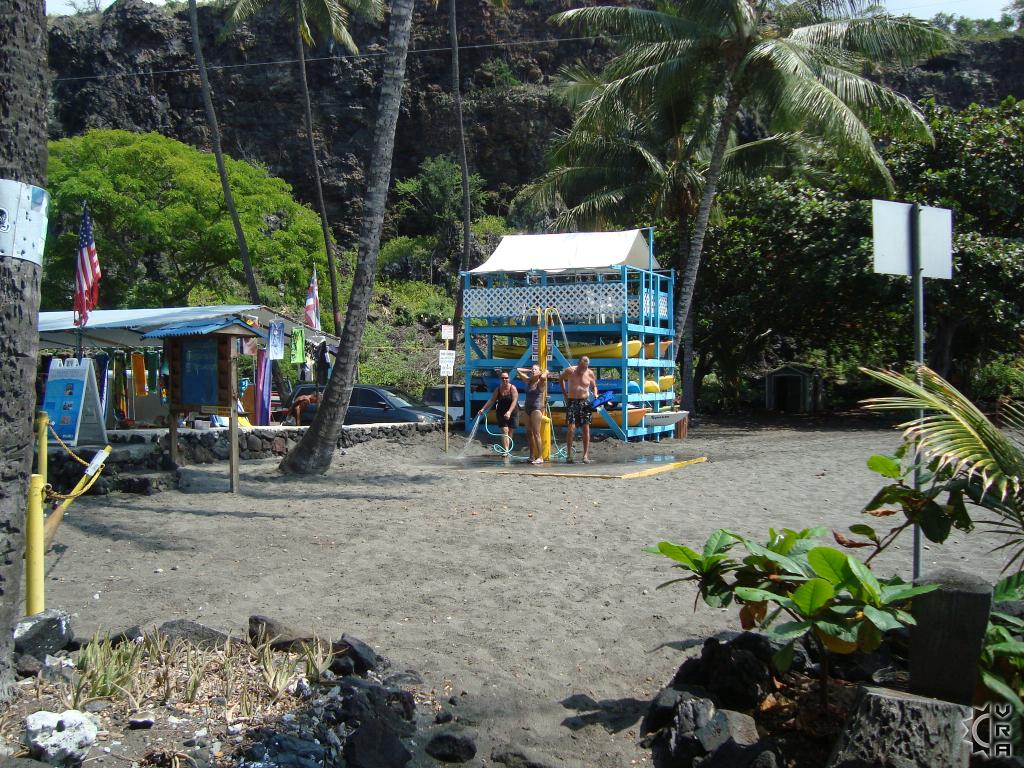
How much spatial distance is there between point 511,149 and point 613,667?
4639cm

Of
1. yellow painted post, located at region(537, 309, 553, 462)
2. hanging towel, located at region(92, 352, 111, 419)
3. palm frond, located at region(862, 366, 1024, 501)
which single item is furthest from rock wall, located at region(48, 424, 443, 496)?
palm frond, located at region(862, 366, 1024, 501)

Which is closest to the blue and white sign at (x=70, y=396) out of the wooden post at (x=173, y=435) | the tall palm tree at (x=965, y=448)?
the wooden post at (x=173, y=435)

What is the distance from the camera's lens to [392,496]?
11.3m

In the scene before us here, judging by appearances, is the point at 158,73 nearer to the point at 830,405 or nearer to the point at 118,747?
the point at 830,405

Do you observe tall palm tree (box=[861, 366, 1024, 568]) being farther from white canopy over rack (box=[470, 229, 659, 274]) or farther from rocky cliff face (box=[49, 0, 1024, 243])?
rocky cliff face (box=[49, 0, 1024, 243])

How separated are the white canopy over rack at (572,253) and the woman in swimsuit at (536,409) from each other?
4.18m

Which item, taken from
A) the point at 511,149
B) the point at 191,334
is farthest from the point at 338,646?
the point at 511,149

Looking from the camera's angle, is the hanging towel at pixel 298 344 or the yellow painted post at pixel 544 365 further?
the hanging towel at pixel 298 344

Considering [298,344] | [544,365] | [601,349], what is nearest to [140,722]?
[544,365]

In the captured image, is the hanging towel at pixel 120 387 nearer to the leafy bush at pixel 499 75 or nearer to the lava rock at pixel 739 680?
the lava rock at pixel 739 680

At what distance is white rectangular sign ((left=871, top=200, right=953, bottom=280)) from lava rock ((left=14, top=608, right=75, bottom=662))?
17.6ft

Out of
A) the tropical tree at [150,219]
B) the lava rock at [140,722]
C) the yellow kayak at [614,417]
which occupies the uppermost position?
the tropical tree at [150,219]

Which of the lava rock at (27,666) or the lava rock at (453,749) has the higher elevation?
the lava rock at (27,666)

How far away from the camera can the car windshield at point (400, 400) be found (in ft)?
62.8
